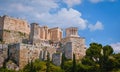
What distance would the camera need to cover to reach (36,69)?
6744 cm

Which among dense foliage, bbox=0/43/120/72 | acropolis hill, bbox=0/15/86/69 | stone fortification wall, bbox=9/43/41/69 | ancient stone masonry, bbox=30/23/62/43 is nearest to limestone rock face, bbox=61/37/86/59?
acropolis hill, bbox=0/15/86/69

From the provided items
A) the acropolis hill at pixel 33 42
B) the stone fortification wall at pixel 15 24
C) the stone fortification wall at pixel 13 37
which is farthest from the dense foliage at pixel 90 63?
the stone fortification wall at pixel 15 24

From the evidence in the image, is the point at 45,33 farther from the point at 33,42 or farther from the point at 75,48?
the point at 75,48

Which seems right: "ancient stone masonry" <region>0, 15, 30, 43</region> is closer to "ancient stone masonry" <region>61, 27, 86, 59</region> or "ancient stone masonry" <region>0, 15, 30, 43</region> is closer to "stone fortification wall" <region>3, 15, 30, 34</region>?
"stone fortification wall" <region>3, 15, 30, 34</region>

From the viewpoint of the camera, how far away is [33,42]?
81.7m

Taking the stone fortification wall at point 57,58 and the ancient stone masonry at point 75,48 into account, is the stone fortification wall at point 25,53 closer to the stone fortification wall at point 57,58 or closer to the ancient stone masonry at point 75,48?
the stone fortification wall at point 57,58

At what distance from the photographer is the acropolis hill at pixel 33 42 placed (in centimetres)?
7181

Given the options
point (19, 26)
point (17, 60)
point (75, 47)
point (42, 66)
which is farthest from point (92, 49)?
point (19, 26)

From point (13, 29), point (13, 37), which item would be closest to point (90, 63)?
point (13, 37)

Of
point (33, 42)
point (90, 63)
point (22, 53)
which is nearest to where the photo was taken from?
point (90, 63)

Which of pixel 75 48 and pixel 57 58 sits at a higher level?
pixel 75 48

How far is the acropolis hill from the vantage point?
236 ft

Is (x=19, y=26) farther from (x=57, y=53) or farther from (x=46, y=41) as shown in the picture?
(x=57, y=53)

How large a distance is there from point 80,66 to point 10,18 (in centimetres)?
2766
